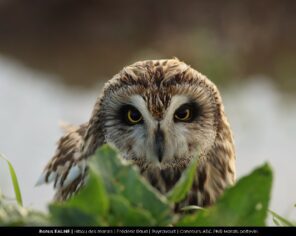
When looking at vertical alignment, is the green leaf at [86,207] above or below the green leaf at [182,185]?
below

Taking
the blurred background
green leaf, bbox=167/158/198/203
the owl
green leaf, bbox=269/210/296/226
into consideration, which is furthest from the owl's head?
the blurred background

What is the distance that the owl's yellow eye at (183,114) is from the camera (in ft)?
10.2

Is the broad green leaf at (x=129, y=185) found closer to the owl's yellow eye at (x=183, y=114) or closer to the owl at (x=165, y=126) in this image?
the owl at (x=165, y=126)

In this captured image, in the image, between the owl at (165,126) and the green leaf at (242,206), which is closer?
the green leaf at (242,206)

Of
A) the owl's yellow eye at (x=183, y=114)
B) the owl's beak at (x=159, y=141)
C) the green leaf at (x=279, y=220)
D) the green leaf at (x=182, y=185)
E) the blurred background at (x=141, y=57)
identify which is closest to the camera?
the green leaf at (x=182, y=185)

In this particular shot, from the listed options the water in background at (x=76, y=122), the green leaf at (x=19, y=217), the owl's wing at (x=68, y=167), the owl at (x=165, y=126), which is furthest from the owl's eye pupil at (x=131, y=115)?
the water in background at (x=76, y=122)

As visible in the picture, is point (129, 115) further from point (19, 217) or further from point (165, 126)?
point (19, 217)

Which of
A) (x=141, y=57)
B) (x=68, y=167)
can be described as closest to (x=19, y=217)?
(x=68, y=167)

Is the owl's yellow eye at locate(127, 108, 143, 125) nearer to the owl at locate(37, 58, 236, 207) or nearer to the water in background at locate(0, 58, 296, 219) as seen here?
the owl at locate(37, 58, 236, 207)

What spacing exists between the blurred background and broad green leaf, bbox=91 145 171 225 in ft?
23.8

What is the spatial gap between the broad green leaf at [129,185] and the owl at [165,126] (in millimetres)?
1343

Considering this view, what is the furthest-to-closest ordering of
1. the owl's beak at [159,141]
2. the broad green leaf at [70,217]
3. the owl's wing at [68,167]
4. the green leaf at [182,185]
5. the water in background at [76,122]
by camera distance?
the water in background at [76,122] → the owl's wing at [68,167] → the owl's beak at [159,141] → the green leaf at [182,185] → the broad green leaf at [70,217]

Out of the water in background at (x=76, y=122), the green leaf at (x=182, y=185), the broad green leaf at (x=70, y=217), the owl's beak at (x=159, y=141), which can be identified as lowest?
the broad green leaf at (x=70, y=217)
